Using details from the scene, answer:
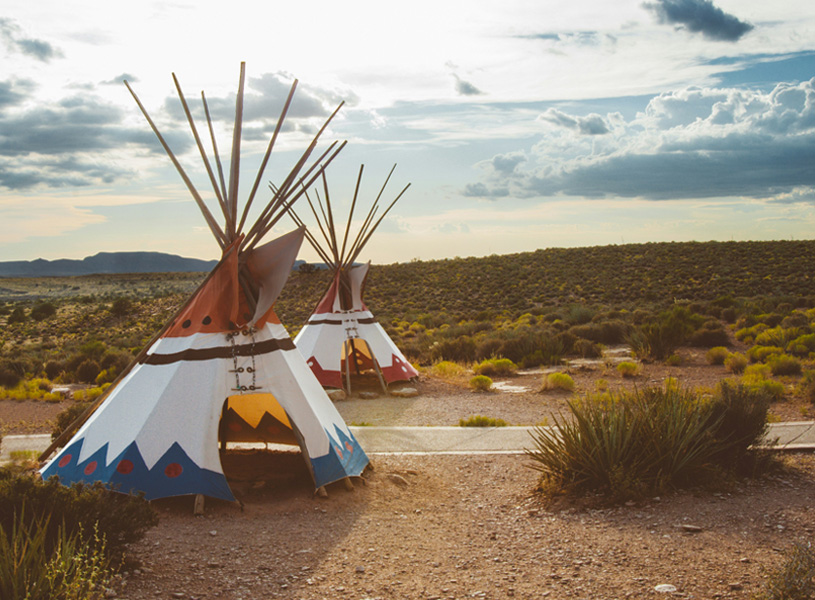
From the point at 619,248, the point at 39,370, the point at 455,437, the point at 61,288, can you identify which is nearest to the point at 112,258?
the point at 61,288

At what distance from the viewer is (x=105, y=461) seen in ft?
21.1

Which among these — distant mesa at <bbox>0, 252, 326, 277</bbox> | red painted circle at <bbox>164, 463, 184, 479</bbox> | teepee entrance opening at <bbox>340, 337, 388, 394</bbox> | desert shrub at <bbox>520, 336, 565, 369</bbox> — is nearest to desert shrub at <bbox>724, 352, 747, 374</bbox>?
desert shrub at <bbox>520, 336, 565, 369</bbox>

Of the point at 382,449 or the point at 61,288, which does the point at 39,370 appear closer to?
the point at 382,449

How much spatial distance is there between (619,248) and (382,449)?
6109cm

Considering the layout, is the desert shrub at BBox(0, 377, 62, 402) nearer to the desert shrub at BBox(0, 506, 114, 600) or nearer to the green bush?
the green bush

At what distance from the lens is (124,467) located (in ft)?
20.9

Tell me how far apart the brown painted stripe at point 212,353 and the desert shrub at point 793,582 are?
495 cm

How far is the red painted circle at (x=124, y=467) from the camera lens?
20.9ft

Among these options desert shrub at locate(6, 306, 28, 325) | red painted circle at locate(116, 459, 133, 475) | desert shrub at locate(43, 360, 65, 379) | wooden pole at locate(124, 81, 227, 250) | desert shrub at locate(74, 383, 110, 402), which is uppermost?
wooden pole at locate(124, 81, 227, 250)

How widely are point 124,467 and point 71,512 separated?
1.79 metres

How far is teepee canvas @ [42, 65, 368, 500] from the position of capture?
644 cm

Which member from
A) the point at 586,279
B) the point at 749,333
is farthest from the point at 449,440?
the point at 586,279

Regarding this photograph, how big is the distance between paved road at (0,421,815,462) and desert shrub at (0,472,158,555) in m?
4.72

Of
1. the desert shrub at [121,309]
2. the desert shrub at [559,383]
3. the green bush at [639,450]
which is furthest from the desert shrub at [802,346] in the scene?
the desert shrub at [121,309]
